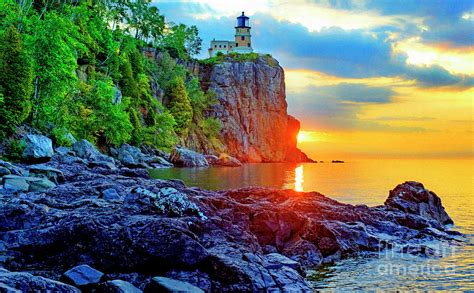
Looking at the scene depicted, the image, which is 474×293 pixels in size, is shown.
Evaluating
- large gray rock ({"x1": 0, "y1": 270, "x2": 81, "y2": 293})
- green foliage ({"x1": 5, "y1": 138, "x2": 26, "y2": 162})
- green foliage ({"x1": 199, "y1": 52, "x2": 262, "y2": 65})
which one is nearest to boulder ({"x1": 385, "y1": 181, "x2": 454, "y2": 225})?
large gray rock ({"x1": 0, "y1": 270, "x2": 81, "y2": 293})

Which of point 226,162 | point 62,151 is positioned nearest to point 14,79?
point 62,151

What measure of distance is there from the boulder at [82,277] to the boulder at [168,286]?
50.5 inches

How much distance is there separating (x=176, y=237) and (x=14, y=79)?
113 ft

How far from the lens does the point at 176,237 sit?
490 inches

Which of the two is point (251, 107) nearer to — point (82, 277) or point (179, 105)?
point (179, 105)

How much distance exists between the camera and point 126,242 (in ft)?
40.4

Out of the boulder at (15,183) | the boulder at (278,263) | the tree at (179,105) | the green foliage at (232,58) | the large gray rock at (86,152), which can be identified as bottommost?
the boulder at (278,263)

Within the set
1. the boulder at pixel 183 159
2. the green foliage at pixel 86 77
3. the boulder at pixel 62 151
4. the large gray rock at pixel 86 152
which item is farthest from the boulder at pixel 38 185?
the boulder at pixel 183 159

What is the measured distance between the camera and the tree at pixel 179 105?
350 ft

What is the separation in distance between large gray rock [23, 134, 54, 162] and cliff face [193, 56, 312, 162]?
93.7 m

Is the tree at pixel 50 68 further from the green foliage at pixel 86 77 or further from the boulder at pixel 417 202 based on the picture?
the boulder at pixel 417 202

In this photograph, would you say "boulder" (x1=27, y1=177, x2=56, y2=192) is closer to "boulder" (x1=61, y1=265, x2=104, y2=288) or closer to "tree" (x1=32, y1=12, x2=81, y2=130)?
"boulder" (x1=61, y1=265, x2=104, y2=288)

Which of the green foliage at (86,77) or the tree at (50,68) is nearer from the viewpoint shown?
the green foliage at (86,77)

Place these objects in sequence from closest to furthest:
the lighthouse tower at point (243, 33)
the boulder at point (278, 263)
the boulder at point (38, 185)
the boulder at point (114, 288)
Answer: the boulder at point (114, 288)
the boulder at point (278, 263)
the boulder at point (38, 185)
the lighthouse tower at point (243, 33)
